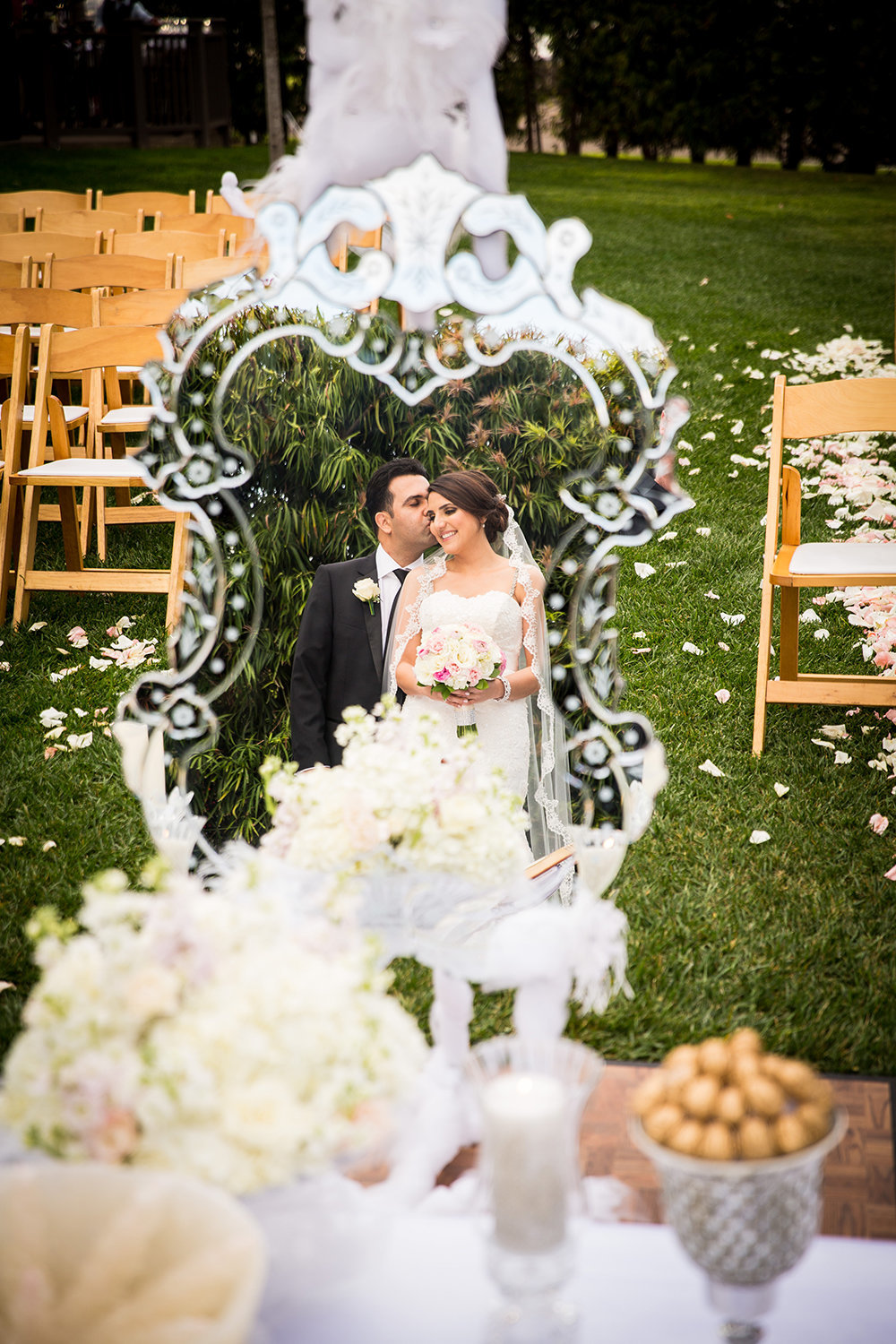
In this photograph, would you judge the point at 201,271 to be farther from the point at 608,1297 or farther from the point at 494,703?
the point at 608,1297

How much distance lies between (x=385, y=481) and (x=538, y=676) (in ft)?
2.10

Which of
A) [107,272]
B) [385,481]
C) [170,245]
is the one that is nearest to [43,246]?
[170,245]

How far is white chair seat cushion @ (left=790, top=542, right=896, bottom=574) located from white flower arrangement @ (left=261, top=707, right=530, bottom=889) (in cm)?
221

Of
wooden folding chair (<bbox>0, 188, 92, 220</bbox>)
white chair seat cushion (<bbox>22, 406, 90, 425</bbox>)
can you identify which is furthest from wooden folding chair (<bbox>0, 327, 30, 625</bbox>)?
wooden folding chair (<bbox>0, 188, 92, 220</bbox>)

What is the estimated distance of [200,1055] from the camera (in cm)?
144

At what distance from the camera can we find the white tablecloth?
1.46 m

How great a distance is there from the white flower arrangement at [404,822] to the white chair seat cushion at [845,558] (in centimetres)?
221

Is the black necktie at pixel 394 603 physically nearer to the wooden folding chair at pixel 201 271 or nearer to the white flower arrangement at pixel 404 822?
the white flower arrangement at pixel 404 822

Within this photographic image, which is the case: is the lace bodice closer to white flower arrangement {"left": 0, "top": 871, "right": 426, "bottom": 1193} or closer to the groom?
the groom

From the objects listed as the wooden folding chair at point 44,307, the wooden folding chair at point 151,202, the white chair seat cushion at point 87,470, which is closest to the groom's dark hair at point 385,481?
the white chair seat cushion at point 87,470

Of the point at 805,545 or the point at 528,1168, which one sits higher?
the point at 805,545

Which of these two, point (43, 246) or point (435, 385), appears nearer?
point (435, 385)

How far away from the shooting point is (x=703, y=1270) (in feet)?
4.88

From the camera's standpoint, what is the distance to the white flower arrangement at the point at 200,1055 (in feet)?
4.63
